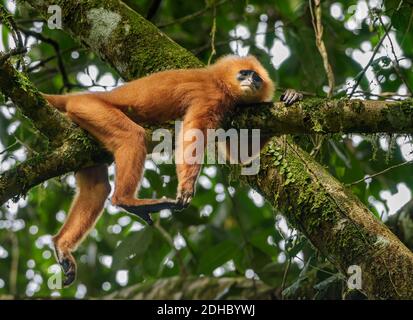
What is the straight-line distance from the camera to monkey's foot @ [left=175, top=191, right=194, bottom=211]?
5.24 m

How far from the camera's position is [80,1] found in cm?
664

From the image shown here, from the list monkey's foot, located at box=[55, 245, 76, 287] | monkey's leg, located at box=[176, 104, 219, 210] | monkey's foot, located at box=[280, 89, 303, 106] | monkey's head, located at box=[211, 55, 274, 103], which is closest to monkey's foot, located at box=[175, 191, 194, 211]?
monkey's leg, located at box=[176, 104, 219, 210]

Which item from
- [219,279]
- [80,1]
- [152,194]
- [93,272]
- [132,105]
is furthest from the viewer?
[93,272]

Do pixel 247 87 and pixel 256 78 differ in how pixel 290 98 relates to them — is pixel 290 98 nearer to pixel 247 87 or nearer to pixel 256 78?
pixel 247 87

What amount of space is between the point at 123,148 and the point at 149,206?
1.82 feet

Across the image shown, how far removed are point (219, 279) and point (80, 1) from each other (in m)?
3.18

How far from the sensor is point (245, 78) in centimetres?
650

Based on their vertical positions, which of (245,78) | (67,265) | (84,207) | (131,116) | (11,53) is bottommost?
(67,265)

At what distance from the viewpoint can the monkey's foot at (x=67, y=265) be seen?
A: 5727mm

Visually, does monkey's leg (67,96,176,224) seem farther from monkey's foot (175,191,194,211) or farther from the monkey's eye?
the monkey's eye

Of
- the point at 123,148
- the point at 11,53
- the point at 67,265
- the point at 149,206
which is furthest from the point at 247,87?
the point at 11,53

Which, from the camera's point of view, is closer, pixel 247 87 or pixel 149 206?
pixel 149 206
